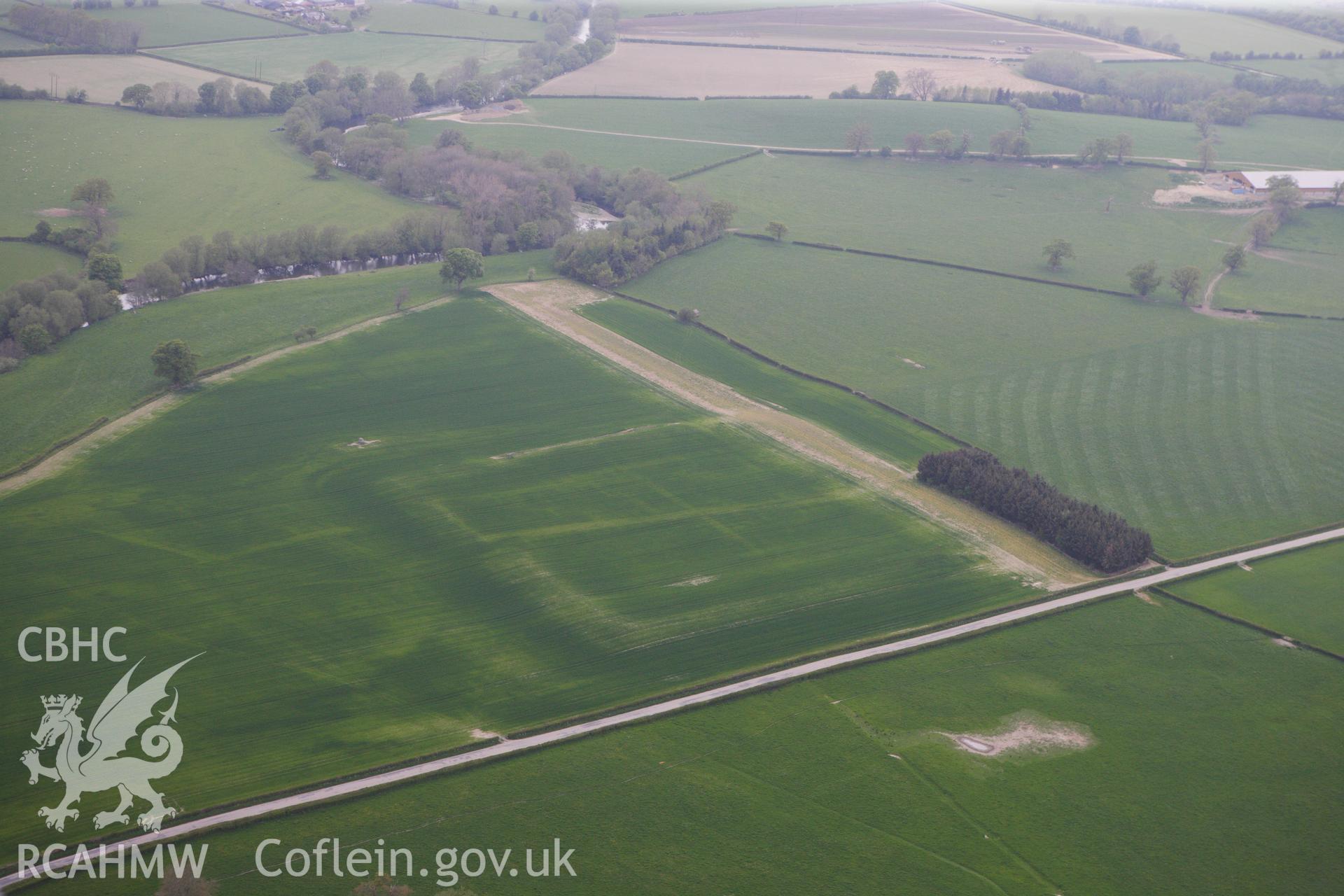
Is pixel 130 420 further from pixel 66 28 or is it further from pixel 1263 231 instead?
pixel 1263 231

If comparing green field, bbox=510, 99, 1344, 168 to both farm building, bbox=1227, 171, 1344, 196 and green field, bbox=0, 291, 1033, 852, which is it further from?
green field, bbox=0, 291, 1033, 852

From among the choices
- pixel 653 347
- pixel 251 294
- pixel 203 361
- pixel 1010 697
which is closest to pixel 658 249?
pixel 653 347

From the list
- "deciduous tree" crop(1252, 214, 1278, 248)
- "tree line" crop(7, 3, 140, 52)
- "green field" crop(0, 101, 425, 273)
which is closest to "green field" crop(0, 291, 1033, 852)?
"green field" crop(0, 101, 425, 273)

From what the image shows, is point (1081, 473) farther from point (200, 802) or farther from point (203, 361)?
point (203, 361)

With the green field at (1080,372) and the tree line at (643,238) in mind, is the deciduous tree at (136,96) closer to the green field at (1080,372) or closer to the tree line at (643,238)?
the tree line at (643,238)

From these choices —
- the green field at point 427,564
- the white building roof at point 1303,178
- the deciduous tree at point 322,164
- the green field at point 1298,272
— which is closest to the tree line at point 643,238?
the green field at point 427,564

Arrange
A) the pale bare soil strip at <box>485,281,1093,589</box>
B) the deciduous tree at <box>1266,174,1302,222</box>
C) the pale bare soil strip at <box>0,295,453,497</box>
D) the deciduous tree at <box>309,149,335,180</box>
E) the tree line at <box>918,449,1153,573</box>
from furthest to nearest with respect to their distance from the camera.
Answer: the deciduous tree at <box>309,149,335,180</box>, the deciduous tree at <box>1266,174,1302,222</box>, the pale bare soil strip at <box>0,295,453,497</box>, the pale bare soil strip at <box>485,281,1093,589</box>, the tree line at <box>918,449,1153,573</box>

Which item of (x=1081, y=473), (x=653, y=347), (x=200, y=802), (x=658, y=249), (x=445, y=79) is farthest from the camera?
(x=445, y=79)
